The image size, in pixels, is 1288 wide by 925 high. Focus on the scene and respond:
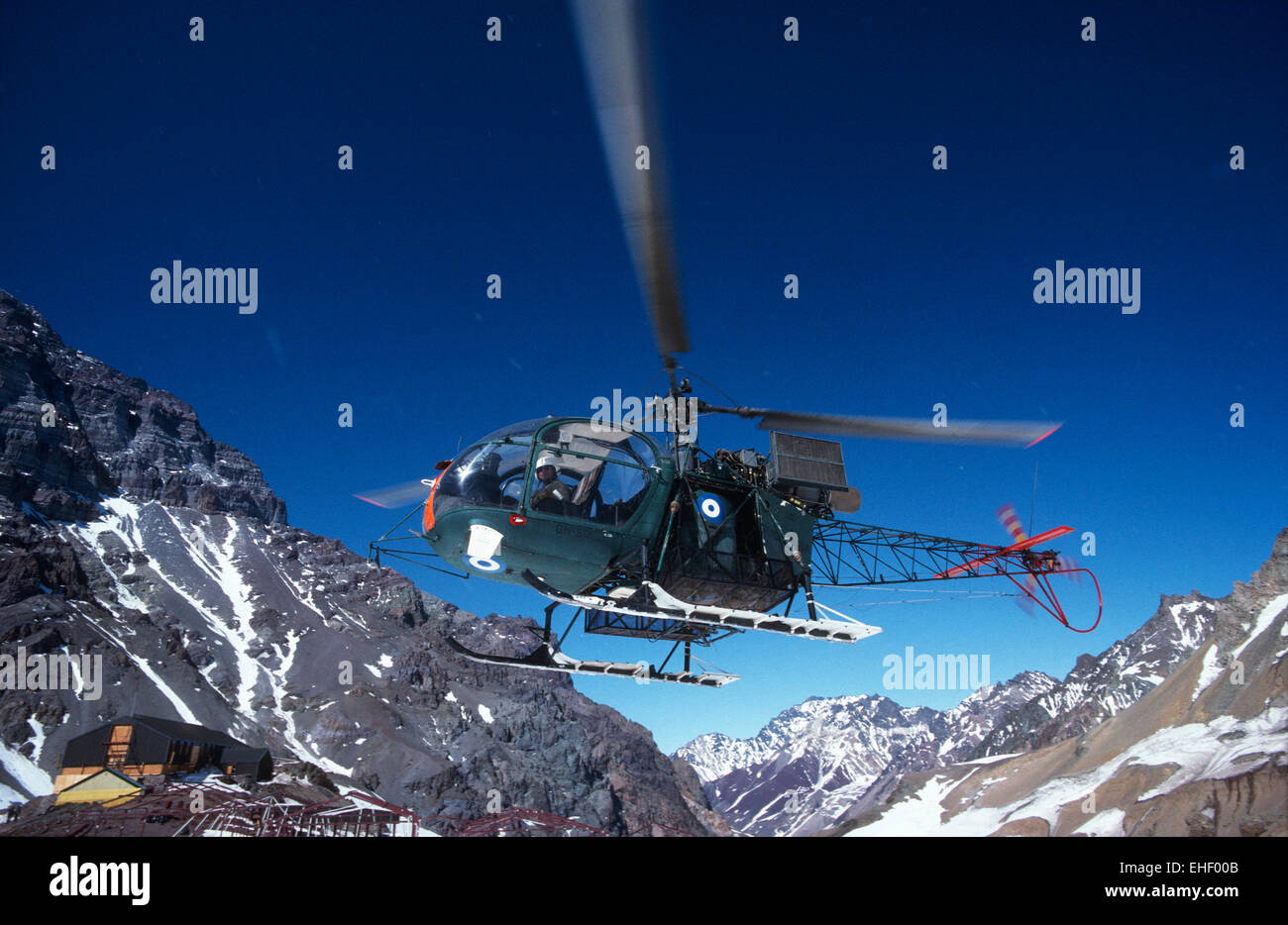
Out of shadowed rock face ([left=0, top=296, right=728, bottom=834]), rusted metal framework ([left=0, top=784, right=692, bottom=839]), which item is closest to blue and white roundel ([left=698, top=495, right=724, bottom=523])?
rusted metal framework ([left=0, top=784, right=692, bottom=839])

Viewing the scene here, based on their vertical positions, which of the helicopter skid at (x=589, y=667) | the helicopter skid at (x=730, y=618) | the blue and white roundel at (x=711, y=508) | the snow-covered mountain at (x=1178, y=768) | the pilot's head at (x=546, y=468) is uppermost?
the pilot's head at (x=546, y=468)

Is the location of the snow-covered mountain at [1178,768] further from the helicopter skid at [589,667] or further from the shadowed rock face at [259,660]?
the helicopter skid at [589,667]

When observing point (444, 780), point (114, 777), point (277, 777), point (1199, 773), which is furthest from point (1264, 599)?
point (114, 777)

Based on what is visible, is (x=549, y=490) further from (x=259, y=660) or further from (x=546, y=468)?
(x=259, y=660)

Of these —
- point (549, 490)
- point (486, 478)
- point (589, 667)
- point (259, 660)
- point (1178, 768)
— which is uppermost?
point (486, 478)

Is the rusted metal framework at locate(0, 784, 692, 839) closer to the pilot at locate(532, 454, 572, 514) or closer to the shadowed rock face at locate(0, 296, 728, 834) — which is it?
the pilot at locate(532, 454, 572, 514)

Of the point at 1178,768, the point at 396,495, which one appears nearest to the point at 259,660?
the point at 1178,768

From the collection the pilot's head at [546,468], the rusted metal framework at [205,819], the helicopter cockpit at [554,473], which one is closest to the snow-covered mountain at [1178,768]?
the rusted metal framework at [205,819]

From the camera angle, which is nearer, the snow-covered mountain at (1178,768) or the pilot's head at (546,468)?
the pilot's head at (546,468)
